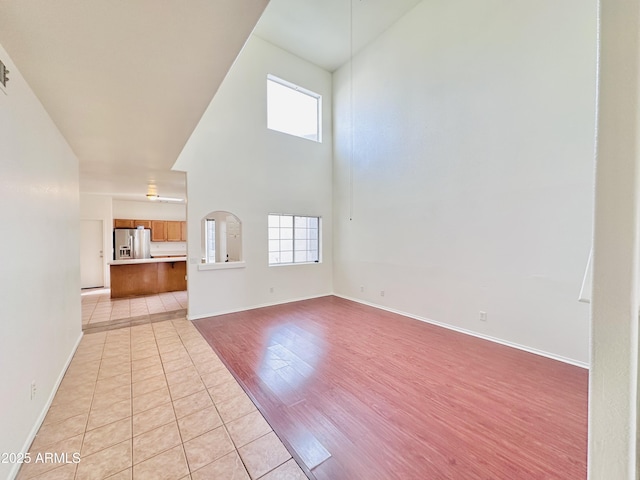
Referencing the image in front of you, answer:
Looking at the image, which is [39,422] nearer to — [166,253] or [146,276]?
[146,276]

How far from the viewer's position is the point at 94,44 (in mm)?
1489

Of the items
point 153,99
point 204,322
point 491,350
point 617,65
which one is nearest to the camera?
point 617,65

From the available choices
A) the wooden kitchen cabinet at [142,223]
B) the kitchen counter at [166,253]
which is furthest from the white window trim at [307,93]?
the kitchen counter at [166,253]

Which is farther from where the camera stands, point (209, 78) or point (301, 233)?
point (301, 233)

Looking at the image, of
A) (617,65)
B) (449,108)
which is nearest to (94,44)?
(617,65)

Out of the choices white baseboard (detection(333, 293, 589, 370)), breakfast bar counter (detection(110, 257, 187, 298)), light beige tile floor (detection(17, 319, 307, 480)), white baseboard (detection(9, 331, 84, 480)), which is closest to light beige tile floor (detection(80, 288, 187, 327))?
breakfast bar counter (detection(110, 257, 187, 298))

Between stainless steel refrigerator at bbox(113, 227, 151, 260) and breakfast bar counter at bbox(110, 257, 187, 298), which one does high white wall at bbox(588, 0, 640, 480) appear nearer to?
breakfast bar counter at bbox(110, 257, 187, 298)

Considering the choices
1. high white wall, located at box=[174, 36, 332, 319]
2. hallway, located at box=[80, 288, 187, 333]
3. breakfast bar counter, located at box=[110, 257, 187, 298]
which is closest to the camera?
hallway, located at box=[80, 288, 187, 333]

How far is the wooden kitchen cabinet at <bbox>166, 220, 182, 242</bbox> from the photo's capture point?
8.89m

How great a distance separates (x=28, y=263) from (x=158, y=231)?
24.6 feet

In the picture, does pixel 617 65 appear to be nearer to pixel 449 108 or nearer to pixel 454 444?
pixel 454 444

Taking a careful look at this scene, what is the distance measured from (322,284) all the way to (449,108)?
4388 mm

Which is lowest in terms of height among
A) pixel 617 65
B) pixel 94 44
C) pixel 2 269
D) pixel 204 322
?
pixel 204 322

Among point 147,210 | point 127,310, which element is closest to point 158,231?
point 147,210
